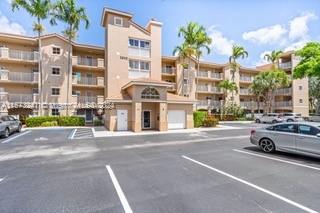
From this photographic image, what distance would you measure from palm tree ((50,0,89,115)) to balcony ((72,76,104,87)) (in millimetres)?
1176

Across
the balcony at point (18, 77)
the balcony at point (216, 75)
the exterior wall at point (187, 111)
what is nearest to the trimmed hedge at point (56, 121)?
the balcony at point (18, 77)

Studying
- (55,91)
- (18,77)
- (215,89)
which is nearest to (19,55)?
(18,77)

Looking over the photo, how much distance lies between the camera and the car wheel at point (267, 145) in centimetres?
923

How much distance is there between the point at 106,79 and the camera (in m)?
23.5

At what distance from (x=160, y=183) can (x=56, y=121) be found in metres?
21.5

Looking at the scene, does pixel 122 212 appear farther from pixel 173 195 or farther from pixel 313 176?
pixel 313 176

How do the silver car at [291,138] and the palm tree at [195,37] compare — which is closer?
the silver car at [291,138]

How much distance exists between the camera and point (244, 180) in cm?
574

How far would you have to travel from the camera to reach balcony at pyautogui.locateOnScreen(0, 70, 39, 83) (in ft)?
77.1

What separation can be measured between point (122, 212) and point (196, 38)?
1156 inches

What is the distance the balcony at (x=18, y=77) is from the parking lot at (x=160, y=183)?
19.1 m

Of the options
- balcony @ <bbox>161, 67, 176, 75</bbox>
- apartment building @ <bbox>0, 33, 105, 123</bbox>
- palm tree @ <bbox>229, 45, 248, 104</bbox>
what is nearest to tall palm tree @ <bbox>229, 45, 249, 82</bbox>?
palm tree @ <bbox>229, 45, 248, 104</bbox>

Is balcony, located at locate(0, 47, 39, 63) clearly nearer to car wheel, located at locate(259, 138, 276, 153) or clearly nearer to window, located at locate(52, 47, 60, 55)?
window, located at locate(52, 47, 60, 55)

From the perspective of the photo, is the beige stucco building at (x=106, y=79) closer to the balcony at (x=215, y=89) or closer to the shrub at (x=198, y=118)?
the shrub at (x=198, y=118)
